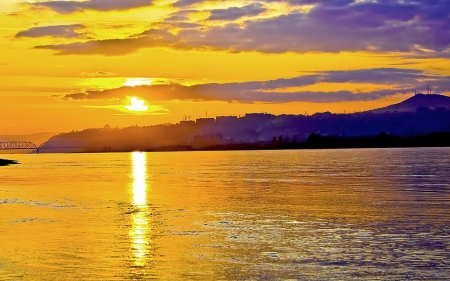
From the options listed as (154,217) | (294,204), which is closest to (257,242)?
(154,217)

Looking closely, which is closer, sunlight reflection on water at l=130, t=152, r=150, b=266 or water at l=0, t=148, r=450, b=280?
water at l=0, t=148, r=450, b=280

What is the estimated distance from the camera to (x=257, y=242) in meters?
31.0

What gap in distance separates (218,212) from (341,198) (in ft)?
47.5

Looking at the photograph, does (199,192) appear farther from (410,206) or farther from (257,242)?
(257,242)

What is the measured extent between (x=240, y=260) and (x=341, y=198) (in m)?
30.2

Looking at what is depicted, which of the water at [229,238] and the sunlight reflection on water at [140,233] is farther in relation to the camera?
the sunlight reflection on water at [140,233]

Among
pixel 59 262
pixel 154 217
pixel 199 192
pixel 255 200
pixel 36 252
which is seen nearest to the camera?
pixel 59 262

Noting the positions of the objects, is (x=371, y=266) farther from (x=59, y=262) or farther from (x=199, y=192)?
(x=199, y=192)

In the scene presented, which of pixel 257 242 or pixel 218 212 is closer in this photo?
pixel 257 242

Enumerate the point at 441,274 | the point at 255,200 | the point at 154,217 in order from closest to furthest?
the point at 441,274 → the point at 154,217 → the point at 255,200

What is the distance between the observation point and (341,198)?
55.2 metres

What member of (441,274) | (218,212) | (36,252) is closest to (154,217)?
(218,212)

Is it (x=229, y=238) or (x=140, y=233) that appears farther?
(x=140, y=233)

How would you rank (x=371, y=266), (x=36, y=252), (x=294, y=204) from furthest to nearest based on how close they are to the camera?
1. (x=294, y=204)
2. (x=36, y=252)
3. (x=371, y=266)
